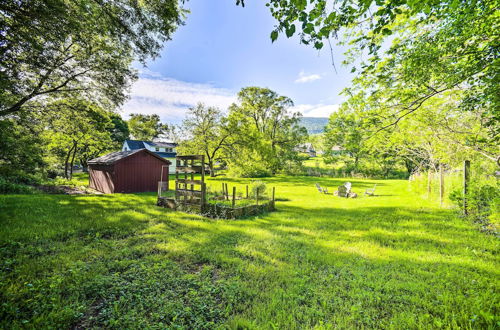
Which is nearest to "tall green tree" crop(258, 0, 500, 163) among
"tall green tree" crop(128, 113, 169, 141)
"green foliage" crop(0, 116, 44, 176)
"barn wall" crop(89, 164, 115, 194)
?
"green foliage" crop(0, 116, 44, 176)

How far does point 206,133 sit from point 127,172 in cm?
1273

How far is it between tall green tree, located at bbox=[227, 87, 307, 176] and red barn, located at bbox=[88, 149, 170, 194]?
414 inches

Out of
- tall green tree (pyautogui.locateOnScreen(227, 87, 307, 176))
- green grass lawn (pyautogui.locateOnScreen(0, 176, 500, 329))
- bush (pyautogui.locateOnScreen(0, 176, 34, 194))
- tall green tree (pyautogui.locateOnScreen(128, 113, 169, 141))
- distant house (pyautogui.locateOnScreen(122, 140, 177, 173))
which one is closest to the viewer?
green grass lawn (pyautogui.locateOnScreen(0, 176, 500, 329))

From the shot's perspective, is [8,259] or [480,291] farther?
[8,259]

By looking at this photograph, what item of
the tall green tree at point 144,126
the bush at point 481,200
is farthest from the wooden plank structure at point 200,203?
the tall green tree at point 144,126

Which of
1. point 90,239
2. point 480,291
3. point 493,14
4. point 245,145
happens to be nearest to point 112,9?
point 90,239

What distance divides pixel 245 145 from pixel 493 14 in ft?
73.6

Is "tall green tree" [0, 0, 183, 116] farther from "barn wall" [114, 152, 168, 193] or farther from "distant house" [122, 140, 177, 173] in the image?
"distant house" [122, 140, 177, 173]

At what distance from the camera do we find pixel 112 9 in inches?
253

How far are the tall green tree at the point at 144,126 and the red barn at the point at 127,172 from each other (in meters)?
37.6

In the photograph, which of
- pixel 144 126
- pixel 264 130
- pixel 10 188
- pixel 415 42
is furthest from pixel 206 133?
pixel 144 126

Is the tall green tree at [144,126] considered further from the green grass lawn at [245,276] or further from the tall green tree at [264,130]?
the green grass lawn at [245,276]

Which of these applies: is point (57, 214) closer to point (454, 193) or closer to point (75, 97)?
point (75, 97)

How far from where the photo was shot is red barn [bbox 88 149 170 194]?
15.2 meters
